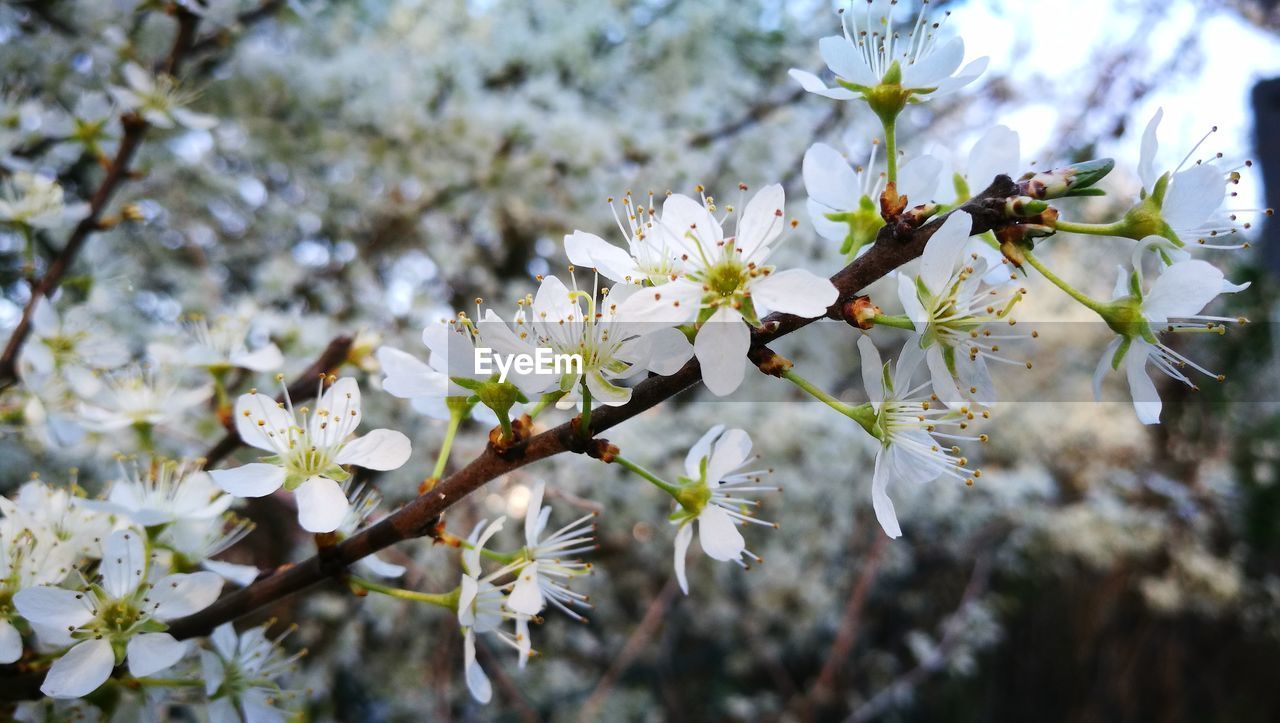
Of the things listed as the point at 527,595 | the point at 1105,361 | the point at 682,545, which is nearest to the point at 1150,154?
the point at 1105,361

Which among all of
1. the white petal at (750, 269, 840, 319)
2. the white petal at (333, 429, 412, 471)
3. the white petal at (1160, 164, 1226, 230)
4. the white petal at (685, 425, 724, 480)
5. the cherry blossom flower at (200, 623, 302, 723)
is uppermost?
the white petal at (1160, 164, 1226, 230)

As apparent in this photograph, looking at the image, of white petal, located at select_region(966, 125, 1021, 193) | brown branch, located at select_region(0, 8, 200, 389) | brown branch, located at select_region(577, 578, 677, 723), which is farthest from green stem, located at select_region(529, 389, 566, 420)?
brown branch, located at select_region(577, 578, 677, 723)

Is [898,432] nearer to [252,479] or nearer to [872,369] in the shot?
[872,369]

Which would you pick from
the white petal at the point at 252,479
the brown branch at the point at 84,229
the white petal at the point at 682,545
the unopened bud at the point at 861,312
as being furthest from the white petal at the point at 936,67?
the brown branch at the point at 84,229

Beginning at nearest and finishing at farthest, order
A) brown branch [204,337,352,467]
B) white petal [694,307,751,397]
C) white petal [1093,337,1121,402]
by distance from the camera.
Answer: white petal [694,307,751,397] → white petal [1093,337,1121,402] → brown branch [204,337,352,467]

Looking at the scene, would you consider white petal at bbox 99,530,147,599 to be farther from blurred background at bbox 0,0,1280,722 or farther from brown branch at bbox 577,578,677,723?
brown branch at bbox 577,578,677,723

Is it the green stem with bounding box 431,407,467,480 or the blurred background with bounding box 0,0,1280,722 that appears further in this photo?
the blurred background with bounding box 0,0,1280,722

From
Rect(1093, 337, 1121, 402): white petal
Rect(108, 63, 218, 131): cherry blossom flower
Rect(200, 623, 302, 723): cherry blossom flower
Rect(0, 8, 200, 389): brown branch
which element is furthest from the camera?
Rect(108, 63, 218, 131): cherry blossom flower
